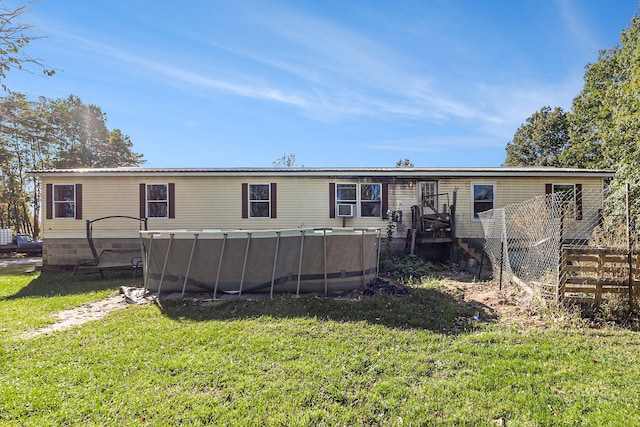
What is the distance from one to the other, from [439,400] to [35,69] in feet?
24.1

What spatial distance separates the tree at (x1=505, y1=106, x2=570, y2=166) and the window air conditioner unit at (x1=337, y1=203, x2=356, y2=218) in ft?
71.6

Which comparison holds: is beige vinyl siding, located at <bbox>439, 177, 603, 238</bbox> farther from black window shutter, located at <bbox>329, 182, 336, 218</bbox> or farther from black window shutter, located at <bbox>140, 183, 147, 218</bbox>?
black window shutter, located at <bbox>140, 183, 147, 218</bbox>

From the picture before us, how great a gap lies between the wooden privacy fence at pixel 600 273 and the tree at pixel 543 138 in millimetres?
24300

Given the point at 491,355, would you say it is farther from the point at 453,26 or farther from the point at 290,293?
the point at 453,26

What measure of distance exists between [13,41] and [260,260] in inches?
210

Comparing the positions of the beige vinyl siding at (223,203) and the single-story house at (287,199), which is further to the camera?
the beige vinyl siding at (223,203)

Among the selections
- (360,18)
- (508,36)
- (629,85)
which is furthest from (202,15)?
(629,85)

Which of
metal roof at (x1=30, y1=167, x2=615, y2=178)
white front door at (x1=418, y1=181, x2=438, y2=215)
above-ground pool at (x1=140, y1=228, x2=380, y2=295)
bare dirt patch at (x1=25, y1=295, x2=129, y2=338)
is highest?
metal roof at (x1=30, y1=167, x2=615, y2=178)

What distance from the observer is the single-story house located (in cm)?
1079

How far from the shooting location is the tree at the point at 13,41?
15.4ft

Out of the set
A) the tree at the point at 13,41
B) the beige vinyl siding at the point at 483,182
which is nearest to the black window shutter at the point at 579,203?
the beige vinyl siding at the point at 483,182

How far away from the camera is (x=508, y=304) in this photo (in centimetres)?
549

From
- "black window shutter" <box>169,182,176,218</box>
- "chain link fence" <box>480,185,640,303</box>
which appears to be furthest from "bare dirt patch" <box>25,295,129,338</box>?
"chain link fence" <box>480,185,640,303</box>

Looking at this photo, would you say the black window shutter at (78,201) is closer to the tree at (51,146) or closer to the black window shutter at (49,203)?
the black window shutter at (49,203)
